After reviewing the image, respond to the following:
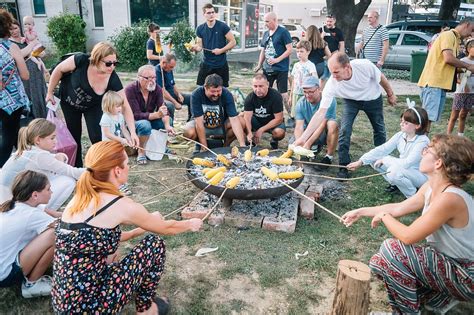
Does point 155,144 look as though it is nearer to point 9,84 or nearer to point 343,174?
point 9,84

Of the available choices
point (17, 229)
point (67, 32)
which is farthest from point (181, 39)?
point (17, 229)

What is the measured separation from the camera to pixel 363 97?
5223 mm

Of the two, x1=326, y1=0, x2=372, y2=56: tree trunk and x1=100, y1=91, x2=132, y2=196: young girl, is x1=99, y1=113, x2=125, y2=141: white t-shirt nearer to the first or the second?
x1=100, y1=91, x2=132, y2=196: young girl

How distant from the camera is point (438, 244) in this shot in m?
2.56

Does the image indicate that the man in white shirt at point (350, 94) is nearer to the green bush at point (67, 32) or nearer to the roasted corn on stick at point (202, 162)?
the roasted corn on stick at point (202, 162)

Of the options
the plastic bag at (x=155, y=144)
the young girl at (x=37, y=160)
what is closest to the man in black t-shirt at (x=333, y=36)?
the plastic bag at (x=155, y=144)

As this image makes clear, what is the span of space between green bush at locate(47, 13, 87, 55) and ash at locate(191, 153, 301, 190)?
14.3 meters

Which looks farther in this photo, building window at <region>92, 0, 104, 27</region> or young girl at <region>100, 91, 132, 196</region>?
building window at <region>92, 0, 104, 27</region>

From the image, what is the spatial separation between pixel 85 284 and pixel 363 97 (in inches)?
173

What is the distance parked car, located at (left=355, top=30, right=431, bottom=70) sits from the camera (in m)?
14.8

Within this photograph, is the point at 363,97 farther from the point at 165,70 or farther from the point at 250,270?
the point at 165,70

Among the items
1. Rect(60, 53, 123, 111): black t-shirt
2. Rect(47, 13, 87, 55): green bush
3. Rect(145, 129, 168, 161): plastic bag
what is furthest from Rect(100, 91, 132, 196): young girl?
Rect(47, 13, 87, 55): green bush

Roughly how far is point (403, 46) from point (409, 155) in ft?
41.7

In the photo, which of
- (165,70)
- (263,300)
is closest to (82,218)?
(263,300)
